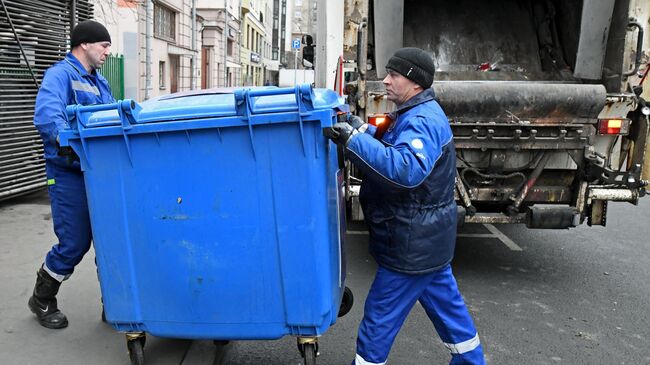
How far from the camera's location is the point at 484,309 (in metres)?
4.04

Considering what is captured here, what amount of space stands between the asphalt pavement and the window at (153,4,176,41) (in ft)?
48.9

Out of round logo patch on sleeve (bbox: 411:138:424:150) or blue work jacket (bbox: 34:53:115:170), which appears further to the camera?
blue work jacket (bbox: 34:53:115:170)

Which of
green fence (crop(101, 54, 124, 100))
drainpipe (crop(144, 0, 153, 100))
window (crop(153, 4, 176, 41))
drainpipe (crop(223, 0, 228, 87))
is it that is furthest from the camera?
drainpipe (crop(223, 0, 228, 87))

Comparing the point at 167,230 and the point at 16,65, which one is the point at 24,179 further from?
the point at 167,230

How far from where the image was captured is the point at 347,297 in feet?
10.2

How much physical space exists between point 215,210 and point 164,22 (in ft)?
65.5

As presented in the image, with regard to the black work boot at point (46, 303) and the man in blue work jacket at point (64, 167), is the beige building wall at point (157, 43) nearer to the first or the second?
the man in blue work jacket at point (64, 167)

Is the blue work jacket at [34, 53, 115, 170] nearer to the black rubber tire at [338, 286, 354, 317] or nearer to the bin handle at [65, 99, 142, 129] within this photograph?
the bin handle at [65, 99, 142, 129]

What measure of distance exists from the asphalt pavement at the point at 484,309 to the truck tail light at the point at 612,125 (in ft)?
3.76

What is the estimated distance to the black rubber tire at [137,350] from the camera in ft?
8.80

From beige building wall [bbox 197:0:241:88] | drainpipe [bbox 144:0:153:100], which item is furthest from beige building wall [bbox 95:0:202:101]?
beige building wall [bbox 197:0:241:88]

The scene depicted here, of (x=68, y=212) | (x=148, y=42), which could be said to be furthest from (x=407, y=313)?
(x=148, y=42)

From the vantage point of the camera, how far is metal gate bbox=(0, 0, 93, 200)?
230 inches

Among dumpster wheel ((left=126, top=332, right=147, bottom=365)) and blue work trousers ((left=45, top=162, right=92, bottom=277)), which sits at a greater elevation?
blue work trousers ((left=45, top=162, right=92, bottom=277))
